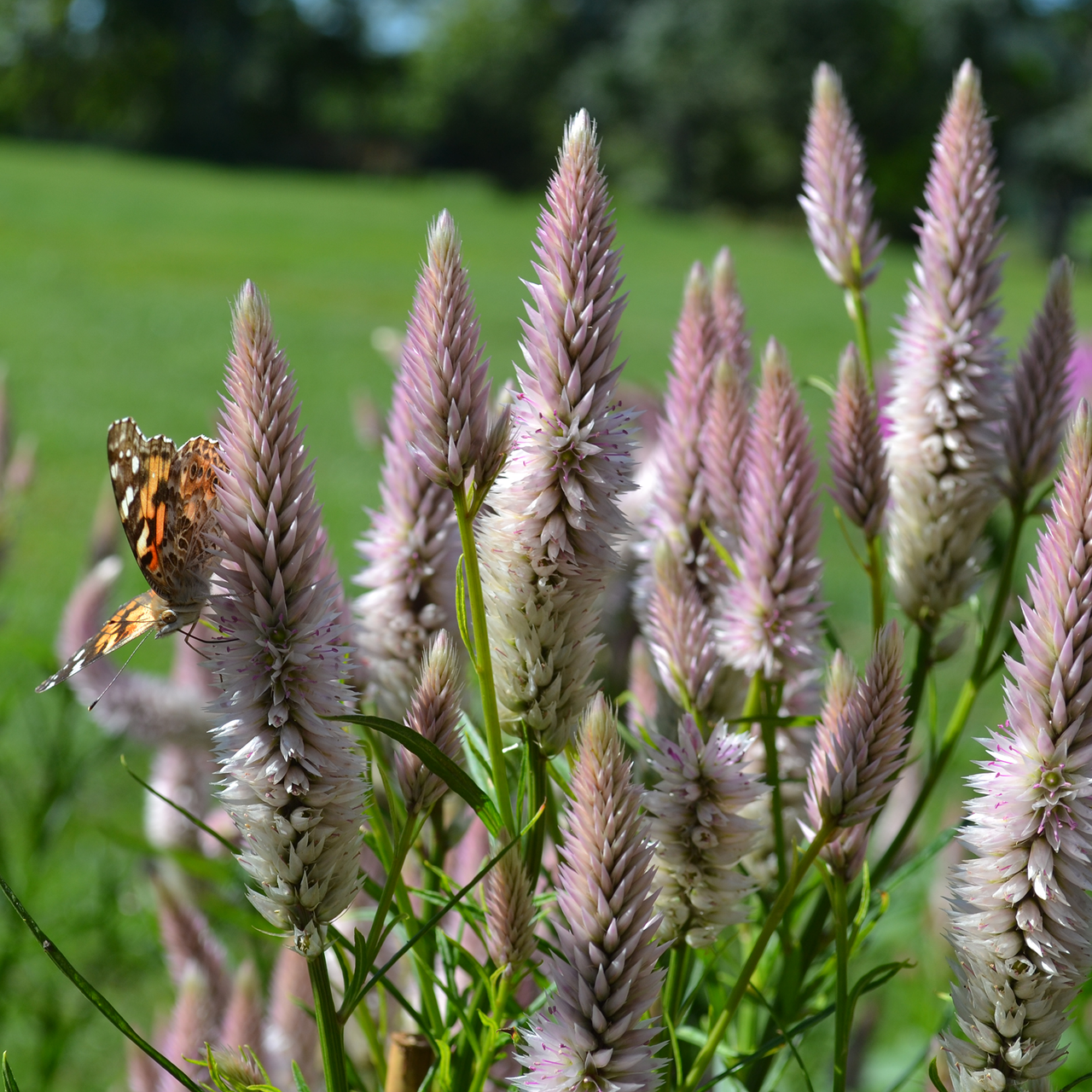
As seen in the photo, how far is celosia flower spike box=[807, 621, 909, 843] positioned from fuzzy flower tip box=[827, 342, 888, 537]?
318 millimetres

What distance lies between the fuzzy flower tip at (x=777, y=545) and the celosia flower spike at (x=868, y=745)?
0.79 ft

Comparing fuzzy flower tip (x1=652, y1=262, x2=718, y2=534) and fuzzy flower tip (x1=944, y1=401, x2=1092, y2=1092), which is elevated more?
fuzzy flower tip (x1=652, y1=262, x2=718, y2=534)

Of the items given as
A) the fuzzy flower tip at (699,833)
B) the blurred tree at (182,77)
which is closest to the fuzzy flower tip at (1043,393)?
the fuzzy flower tip at (699,833)

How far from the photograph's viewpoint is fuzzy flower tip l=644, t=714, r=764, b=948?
827mm

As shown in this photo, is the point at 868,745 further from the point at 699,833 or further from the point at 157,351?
the point at 157,351

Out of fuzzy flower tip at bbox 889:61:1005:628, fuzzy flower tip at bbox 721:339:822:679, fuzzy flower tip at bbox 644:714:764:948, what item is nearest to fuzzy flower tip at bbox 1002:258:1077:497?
fuzzy flower tip at bbox 889:61:1005:628

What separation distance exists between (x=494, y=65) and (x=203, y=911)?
42.2 metres

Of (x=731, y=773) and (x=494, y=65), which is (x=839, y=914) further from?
(x=494, y=65)

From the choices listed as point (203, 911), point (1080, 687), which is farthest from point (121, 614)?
point (203, 911)

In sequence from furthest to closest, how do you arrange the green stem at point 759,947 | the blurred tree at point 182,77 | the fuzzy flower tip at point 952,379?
1. the blurred tree at point 182,77
2. the fuzzy flower tip at point 952,379
3. the green stem at point 759,947

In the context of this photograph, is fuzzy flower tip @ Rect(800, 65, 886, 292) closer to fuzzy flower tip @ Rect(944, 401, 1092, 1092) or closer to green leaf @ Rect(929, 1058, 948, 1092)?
fuzzy flower tip @ Rect(944, 401, 1092, 1092)

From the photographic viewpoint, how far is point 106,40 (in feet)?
133

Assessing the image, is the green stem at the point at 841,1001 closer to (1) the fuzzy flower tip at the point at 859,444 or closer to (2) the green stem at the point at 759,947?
(2) the green stem at the point at 759,947

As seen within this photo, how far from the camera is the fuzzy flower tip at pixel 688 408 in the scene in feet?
3.78
